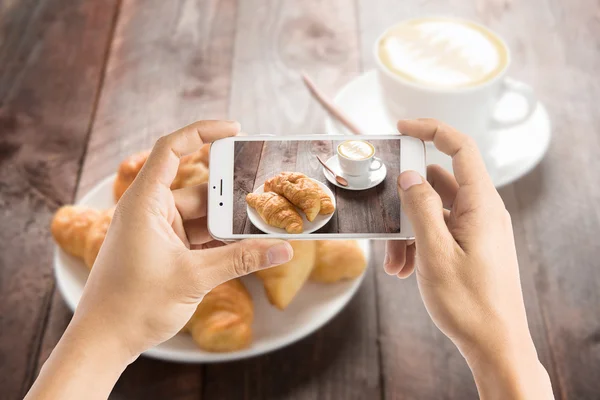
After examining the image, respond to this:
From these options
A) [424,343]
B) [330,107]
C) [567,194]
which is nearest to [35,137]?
[330,107]

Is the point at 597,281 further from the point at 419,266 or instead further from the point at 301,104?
the point at 301,104

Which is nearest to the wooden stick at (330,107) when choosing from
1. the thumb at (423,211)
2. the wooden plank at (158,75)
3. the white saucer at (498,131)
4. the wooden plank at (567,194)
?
the white saucer at (498,131)

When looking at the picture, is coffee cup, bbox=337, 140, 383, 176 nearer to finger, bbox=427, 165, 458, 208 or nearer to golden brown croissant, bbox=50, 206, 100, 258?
finger, bbox=427, 165, 458, 208

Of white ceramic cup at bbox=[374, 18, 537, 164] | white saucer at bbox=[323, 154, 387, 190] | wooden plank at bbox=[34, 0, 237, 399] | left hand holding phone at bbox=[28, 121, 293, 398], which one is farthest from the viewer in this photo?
wooden plank at bbox=[34, 0, 237, 399]

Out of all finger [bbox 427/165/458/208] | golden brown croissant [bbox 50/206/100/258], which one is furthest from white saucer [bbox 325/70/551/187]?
golden brown croissant [bbox 50/206/100/258]

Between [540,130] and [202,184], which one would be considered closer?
[202,184]

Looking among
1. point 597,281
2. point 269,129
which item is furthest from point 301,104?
point 597,281
